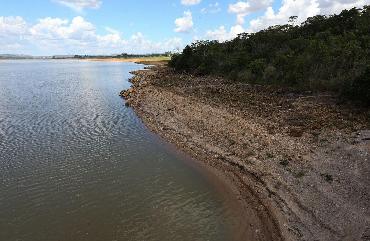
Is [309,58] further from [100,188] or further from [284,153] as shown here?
[100,188]

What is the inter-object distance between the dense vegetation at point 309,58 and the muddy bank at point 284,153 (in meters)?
2.70

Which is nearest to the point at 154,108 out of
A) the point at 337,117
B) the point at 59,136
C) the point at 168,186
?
the point at 59,136

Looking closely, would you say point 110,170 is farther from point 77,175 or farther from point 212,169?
point 212,169

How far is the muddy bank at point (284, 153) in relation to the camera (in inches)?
617

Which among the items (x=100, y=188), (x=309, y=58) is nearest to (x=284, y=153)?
A: (x=100, y=188)

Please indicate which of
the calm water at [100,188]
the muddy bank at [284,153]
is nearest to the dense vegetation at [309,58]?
the muddy bank at [284,153]

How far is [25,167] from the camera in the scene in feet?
73.7

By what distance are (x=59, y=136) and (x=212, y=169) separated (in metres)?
13.9

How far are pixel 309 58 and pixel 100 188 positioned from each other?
118 feet

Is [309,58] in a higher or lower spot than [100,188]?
higher

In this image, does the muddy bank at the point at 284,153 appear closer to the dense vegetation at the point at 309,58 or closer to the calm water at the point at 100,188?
the calm water at the point at 100,188

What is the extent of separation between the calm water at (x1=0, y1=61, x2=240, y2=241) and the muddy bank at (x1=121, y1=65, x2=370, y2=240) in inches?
68.7

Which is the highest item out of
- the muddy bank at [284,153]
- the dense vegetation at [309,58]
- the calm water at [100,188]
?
the dense vegetation at [309,58]

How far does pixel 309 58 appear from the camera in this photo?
4738 cm
